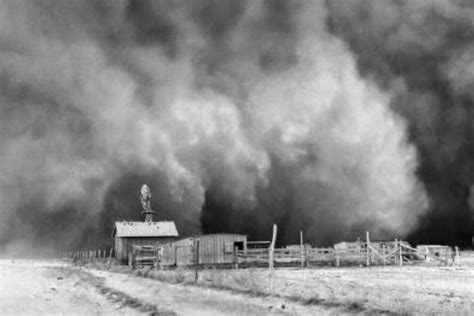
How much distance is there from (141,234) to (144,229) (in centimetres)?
94

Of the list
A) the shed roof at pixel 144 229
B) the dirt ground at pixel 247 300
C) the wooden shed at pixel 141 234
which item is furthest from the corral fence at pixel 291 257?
the dirt ground at pixel 247 300

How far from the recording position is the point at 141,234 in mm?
70750

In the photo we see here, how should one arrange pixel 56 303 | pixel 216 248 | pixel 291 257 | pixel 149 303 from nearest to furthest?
1. pixel 149 303
2. pixel 56 303
3. pixel 291 257
4. pixel 216 248

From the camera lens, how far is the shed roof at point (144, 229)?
231 feet

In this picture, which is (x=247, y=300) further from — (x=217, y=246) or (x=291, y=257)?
(x=217, y=246)

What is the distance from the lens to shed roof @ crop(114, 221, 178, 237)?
70375mm

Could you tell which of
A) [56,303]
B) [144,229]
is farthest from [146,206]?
[56,303]

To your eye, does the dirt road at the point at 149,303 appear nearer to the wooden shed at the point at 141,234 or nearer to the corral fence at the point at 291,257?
the corral fence at the point at 291,257

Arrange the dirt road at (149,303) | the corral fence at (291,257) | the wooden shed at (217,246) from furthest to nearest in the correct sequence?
the wooden shed at (217,246), the corral fence at (291,257), the dirt road at (149,303)

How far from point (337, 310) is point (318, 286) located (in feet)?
27.5

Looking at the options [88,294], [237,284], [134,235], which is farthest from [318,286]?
[134,235]

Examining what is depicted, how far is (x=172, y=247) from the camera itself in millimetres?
52562

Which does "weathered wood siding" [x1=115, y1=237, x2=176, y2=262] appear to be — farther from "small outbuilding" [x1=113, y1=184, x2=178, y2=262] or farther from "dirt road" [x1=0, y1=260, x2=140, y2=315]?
"dirt road" [x1=0, y1=260, x2=140, y2=315]

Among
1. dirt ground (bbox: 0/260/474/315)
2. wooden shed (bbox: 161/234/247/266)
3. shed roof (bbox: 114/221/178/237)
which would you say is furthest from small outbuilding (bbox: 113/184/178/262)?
dirt ground (bbox: 0/260/474/315)
